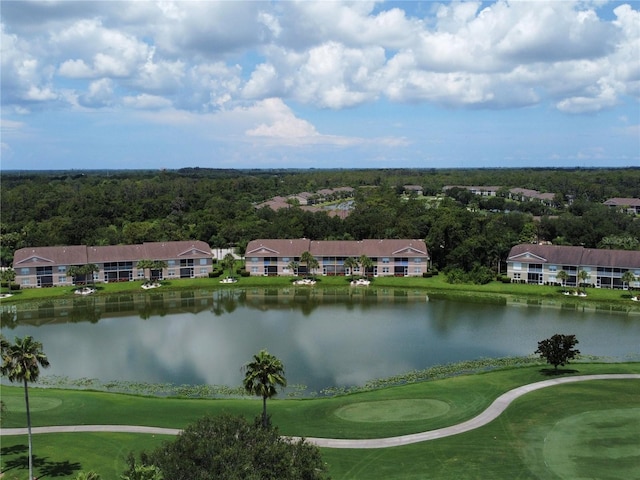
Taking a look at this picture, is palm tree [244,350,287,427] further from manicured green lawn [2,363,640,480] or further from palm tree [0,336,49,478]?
palm tree [0,336,49,478]

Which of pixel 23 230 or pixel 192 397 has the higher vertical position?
pixel 23 230

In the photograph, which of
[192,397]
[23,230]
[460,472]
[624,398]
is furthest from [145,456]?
[23,230]

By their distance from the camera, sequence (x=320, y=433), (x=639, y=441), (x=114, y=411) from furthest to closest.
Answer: (x=114, y=411) → (x=320, y=433) → (x=639, y=441)

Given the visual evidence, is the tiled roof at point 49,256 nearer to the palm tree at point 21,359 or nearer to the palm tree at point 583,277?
the palm tree at point 21,359

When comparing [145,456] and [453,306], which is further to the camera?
[453,306]

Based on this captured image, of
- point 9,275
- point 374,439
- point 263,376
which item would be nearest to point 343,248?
point 9,275

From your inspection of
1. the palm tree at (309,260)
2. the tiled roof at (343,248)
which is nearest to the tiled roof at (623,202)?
the tiled roof at (343,248)

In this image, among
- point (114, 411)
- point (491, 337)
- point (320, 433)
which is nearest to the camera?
point (320, 433)

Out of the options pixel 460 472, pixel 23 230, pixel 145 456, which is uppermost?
pixel 23 230

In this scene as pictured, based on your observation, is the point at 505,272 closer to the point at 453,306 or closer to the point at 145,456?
the point at 453,306
